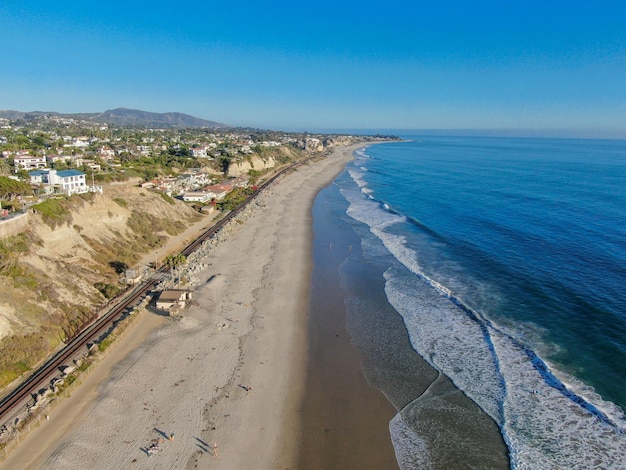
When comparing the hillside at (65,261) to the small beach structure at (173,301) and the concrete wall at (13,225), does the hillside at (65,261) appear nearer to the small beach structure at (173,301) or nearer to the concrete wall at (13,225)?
the concrete wall at (13,225)

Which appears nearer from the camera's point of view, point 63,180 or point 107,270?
point 107,270

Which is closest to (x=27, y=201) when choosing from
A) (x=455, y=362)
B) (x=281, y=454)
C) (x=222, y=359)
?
(x=222, y=359)

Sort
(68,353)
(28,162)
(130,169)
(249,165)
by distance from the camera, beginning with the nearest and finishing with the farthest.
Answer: (68,353)
(28,162)
(130,169)
(249,165)

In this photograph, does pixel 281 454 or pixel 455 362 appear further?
pixel 455 362

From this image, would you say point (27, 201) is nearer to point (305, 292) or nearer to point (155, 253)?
point (155, 253)

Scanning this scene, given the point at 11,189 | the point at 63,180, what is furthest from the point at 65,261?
the point at 63,180

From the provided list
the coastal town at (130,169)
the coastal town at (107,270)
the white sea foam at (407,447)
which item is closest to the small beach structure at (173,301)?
the coastal town at (107,270)

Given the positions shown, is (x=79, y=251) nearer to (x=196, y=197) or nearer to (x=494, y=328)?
(x=196, y=197)
